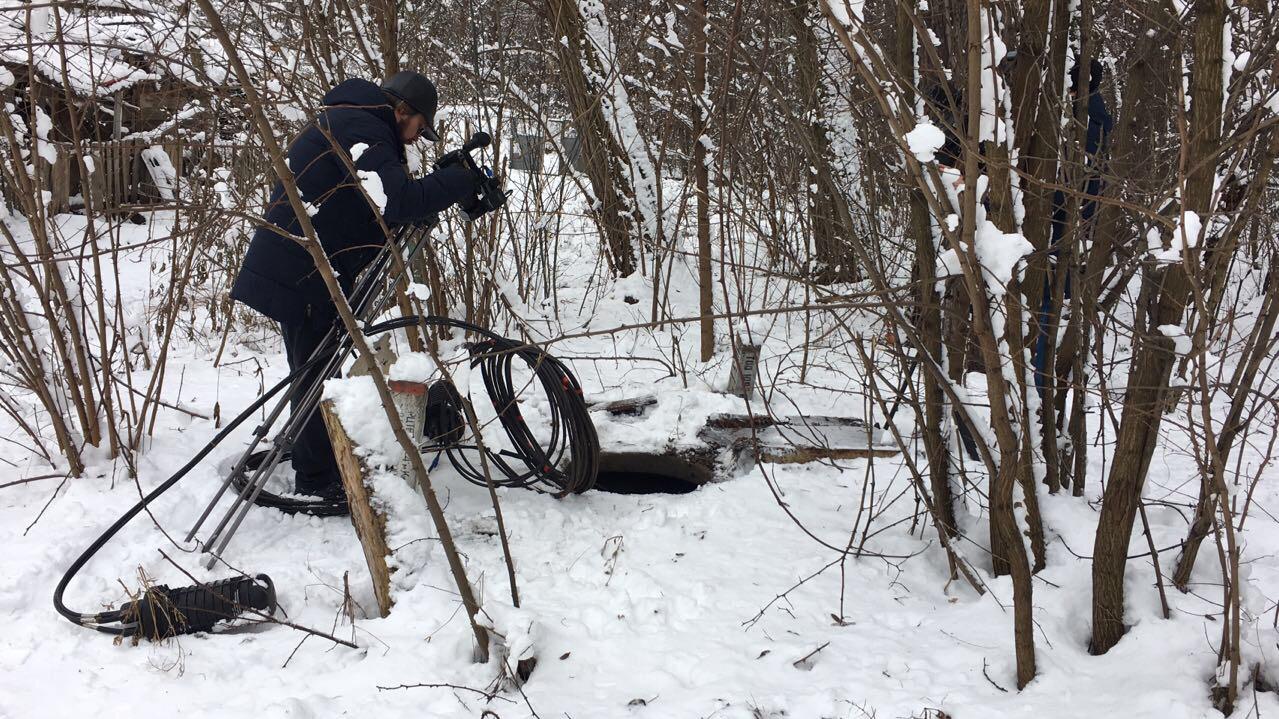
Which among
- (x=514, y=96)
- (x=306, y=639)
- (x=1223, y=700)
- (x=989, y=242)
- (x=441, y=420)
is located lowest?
(x=306, y=639)

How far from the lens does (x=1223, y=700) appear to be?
2025mm

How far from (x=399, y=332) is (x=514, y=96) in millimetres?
1793

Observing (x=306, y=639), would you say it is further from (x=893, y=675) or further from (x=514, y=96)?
(x=514, y=96)

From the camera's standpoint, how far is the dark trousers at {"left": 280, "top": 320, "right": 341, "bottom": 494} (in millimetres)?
3785

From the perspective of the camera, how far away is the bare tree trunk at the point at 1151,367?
1827 millimetres

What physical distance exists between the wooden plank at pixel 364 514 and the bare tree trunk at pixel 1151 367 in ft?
7.37

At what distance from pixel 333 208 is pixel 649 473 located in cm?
196

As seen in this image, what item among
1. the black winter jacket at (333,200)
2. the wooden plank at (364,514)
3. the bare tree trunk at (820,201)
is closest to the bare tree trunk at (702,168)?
the bare tree trunk at (820,201)

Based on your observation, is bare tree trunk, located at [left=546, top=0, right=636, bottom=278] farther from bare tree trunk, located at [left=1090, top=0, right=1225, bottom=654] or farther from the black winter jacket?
bare tree trunk, located at [left=1090, top=0, right=1225, bottom=654]

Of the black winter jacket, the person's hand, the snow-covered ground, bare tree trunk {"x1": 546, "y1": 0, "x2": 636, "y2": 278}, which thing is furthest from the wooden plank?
bare tree trunk {"x1": 546, "y1": 0, "x2": 636, "y2": 278}

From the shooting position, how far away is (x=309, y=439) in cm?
379

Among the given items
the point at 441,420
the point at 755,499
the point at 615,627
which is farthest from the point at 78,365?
the point at 755,499

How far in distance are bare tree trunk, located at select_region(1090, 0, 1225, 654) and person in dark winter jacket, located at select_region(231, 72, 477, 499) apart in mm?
2584

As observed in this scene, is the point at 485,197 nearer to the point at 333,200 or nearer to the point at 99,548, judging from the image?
the point at 333,200
